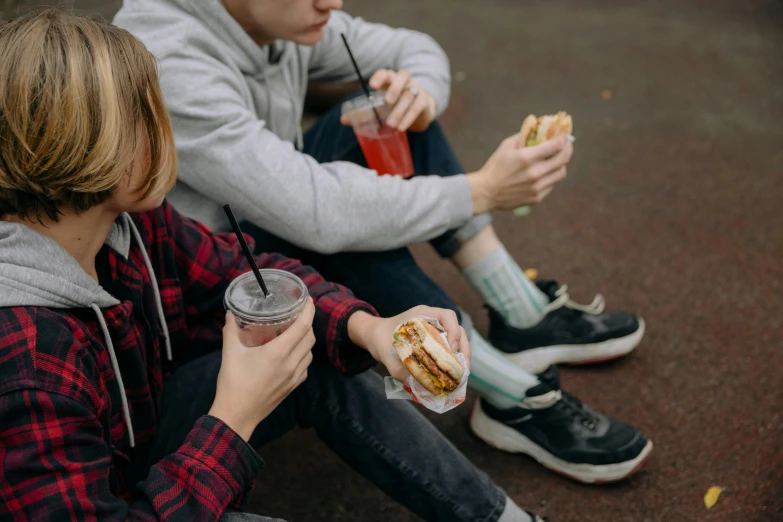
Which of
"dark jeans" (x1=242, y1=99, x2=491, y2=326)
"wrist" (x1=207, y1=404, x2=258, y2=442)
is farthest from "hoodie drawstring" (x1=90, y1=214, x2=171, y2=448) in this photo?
"dark jeans" (x1=242, y1=99, x2=491, y2=326)

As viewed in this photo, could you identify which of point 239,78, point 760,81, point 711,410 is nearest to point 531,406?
point 711,410

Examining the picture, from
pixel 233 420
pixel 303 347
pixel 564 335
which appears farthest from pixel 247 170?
pixel 564 335

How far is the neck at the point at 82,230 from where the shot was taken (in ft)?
3.89

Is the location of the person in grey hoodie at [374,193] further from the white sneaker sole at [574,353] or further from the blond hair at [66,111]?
the blond hair at [66,111]

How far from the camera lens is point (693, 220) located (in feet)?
9.05

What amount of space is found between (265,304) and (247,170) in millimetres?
433

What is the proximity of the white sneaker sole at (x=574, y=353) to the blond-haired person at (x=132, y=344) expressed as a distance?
577 mm

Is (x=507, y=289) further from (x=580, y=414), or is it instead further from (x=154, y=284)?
(x=154, y=284)

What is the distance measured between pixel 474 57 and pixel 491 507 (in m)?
2.96

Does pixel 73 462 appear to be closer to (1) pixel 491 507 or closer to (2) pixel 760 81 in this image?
(1) pixel 491 507

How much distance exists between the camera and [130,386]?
1.35m

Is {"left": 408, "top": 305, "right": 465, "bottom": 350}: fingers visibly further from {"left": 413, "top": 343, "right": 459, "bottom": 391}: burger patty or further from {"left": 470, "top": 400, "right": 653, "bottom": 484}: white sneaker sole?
{"left": 470, "top": 400, "right": 653, "bottom": 484}: white sneaker sole

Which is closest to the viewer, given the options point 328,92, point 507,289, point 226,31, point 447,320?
point 447,320

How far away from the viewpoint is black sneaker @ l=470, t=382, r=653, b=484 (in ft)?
5.85
